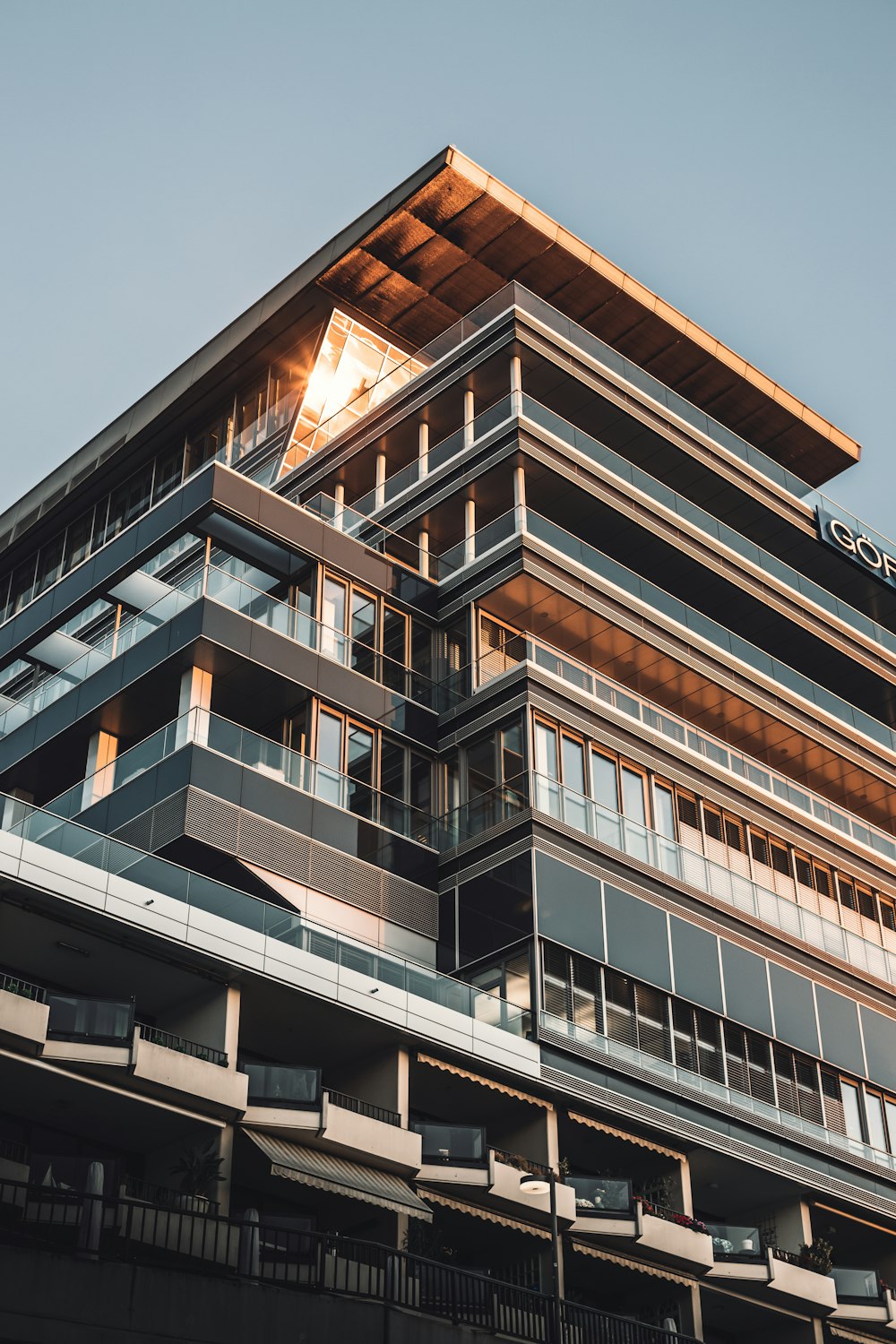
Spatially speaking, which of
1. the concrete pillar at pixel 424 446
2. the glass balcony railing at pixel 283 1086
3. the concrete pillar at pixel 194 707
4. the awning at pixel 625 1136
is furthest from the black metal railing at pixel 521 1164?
the concrete pillar at pixel 424 446

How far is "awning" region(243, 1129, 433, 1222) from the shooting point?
87.1 ft

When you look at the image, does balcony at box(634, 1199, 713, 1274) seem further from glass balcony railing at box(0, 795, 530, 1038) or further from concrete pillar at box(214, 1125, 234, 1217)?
concrete pillar at box(214, 1125, 234, 1217)

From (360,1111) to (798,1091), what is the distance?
12435mm

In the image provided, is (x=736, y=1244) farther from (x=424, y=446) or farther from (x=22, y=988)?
(x=424, y=446)

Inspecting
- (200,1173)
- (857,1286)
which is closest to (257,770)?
(200,1173)

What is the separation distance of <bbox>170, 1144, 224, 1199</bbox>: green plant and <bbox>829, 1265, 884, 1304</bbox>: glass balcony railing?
53.1 feet

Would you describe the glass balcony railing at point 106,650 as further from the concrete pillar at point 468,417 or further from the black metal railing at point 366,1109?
the black metal railing at point 366,1109

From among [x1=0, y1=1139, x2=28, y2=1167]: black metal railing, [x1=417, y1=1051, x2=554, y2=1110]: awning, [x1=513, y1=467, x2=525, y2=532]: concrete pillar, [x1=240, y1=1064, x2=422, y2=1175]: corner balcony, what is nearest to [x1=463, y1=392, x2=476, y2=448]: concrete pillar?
[x1=513, y1=467, x2=525, y2=532]: concrete pillar

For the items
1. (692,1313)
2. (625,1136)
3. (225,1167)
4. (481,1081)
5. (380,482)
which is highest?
(380,482)

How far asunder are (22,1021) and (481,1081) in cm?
990

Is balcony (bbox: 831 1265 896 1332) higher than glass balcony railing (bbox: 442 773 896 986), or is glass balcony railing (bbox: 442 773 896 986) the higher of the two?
glass balcony railing (bbox: 442 773 896 986)

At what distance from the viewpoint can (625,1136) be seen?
3275cm

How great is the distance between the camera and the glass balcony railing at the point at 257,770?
32.3 metres

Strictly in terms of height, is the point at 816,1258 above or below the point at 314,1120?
below
